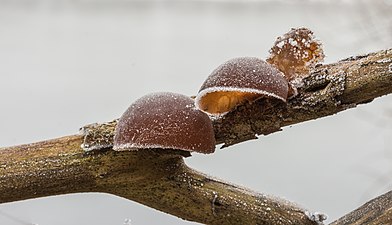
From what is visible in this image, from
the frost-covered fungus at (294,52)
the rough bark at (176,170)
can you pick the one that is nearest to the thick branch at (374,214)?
the rough bark at (176,170)

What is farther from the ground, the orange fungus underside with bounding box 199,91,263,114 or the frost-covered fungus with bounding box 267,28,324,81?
the frost-covered fungus with bounding box 267,28,324,81

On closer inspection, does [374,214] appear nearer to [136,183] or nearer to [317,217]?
[317,217]

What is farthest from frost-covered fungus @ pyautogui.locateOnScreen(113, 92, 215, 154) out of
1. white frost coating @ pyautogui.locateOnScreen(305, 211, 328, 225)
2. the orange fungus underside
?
white frost coating @ pyautogui.locateOnScreen(305, 211, 328, 225)

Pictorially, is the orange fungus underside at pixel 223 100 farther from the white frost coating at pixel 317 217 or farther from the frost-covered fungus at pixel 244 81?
the white frost coating at pixel 317 217

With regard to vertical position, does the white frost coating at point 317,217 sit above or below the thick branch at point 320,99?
below

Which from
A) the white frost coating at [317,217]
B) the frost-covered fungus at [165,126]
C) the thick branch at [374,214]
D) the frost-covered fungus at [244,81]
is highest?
the frost-covered fungus at [244,81]

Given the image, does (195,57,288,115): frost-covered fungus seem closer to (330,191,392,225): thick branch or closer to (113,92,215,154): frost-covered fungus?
(113,92,215,154): frost-covered fungus
